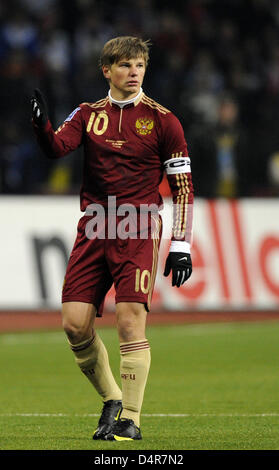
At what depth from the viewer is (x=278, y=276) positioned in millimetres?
16547

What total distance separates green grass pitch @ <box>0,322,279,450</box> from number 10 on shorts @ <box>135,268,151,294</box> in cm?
90

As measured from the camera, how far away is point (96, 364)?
7332 millimetres

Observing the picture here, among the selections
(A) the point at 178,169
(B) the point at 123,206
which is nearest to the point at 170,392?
(B) the point at 123,206

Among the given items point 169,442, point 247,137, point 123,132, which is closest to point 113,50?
point 123,132

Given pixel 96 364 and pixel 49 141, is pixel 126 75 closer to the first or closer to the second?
pixel 49 141

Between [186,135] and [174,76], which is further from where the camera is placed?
[174,76]

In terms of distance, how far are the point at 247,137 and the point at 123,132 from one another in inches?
415

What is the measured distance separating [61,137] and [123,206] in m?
0.56

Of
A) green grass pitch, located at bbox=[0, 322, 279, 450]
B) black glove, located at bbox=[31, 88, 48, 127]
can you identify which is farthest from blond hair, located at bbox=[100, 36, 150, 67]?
green grass pitch, located at bbox=[0, 322, 279, 450]

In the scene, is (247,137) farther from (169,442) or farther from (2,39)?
(169,442)

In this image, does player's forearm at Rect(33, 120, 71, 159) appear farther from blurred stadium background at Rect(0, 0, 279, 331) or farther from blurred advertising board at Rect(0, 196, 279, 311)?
blurred advertising board at Rect(0, 196, 279, 311)

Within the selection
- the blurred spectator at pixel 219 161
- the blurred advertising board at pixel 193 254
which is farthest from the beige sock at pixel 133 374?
the blurred spectator at pixel 219 161

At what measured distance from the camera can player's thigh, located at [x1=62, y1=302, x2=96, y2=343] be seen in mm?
7098

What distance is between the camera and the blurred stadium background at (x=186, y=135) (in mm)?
16000
